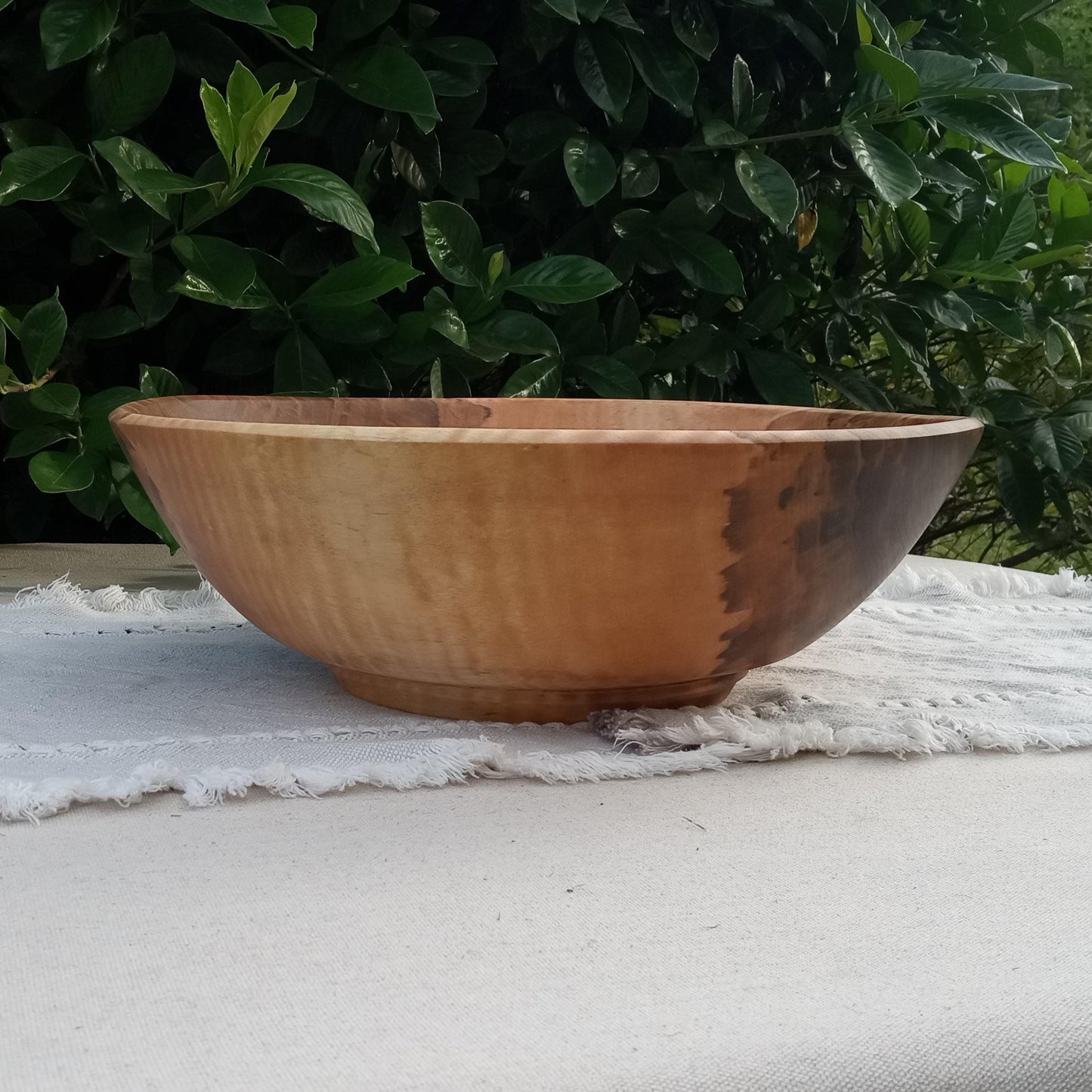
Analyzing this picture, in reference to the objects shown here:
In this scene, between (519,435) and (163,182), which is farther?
(163,182)

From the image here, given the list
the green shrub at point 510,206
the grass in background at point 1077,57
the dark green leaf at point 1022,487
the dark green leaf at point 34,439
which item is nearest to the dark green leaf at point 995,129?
the green shrub at point 510,206

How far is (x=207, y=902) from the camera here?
28 centimetres

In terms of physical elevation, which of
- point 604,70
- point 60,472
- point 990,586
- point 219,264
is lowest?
point 990,586

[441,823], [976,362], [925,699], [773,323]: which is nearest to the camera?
[441,823]

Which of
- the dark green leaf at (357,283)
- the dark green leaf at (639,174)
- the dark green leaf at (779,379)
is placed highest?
the dark green leaf at (639,174)

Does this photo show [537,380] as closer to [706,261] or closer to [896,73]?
[706,261]

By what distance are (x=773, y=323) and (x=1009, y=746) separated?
18.4 inches

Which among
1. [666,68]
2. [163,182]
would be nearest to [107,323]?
[163,182]

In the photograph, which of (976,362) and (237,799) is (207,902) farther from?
(976,362)

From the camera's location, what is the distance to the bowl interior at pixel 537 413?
0.56 meters

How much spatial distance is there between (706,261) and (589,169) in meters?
0.10

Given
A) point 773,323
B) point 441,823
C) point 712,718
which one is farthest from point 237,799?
point 773,323

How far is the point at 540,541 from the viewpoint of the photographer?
0.36 m

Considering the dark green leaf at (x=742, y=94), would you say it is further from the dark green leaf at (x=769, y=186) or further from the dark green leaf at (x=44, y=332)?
the dark green leaf at (x=44, y=332)
